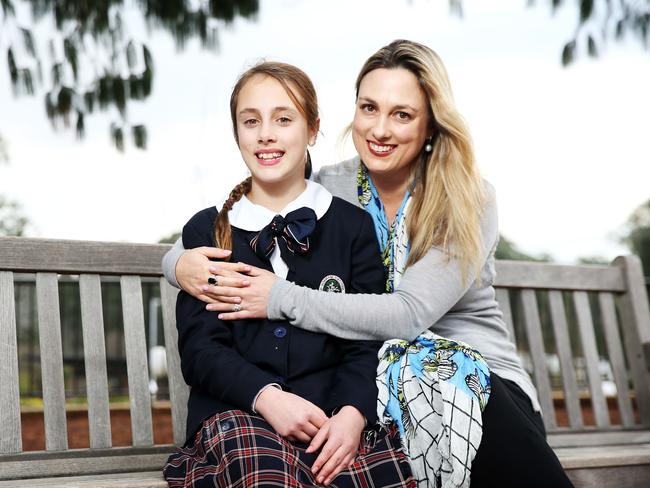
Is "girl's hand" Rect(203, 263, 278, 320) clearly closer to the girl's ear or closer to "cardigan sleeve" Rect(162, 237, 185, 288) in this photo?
"cardigan sleeve" Rect(162, 237, 185, 288)

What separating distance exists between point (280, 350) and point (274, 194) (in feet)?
1.62

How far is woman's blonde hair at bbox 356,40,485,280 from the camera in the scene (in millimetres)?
2254

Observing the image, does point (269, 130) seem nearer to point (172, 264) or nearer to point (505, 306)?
point (172, 264)

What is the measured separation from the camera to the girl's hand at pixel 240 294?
2.05m

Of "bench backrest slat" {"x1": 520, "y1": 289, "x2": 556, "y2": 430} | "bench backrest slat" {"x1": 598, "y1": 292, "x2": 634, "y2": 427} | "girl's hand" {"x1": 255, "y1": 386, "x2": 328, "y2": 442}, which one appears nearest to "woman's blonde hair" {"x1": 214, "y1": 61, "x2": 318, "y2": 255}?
"girl's hand" {"x1": 255, "y1": 386, "x2": 328, "y2": 442}

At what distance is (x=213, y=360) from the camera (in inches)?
77.6

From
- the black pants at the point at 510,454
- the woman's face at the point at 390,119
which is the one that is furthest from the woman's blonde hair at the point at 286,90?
the black pants at the point at 510,454

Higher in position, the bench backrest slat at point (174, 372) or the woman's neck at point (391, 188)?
the woman's neck at point (391, 188)

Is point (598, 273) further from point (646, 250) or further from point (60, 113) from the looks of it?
point (646, 250)

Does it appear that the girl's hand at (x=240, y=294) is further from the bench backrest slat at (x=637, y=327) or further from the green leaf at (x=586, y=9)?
the green leaf at (x=586, y=9)

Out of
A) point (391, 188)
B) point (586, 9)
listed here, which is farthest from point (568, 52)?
point (391, 188)

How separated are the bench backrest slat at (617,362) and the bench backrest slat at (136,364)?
6.56 feet

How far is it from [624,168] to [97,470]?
6069 mm

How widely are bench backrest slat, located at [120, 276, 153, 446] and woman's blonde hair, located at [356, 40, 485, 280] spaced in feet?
3.13
